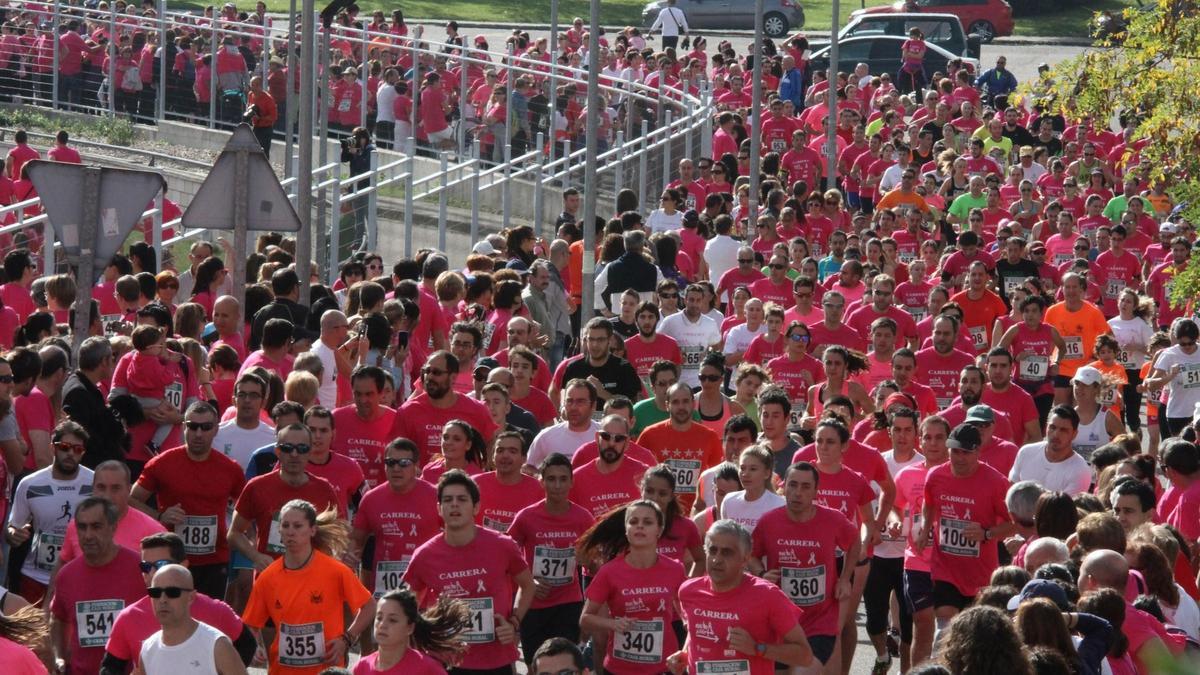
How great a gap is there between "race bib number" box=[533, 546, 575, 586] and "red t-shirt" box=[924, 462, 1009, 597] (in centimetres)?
222

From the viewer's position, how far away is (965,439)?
12055 mm

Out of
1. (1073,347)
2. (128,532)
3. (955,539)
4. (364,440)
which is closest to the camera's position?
(128,532)

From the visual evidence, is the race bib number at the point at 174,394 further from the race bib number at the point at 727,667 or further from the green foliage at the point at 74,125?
the green foliage at the point at 74,125

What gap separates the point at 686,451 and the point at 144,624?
4.42m

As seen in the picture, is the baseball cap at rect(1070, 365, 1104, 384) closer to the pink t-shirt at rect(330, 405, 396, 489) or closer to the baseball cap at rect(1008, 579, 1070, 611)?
the pink t-shirt at rect(330, 405, 396, 489)

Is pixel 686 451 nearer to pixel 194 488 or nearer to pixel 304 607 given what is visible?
pixel 194 488

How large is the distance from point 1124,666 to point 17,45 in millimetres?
26811

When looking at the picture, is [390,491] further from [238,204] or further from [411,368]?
[411,368]

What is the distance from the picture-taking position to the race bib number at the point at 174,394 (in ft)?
41.8

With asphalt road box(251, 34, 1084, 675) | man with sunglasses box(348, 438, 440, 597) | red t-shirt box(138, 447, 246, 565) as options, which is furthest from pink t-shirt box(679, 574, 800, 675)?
asphalt road box(251, 34, 1084, 675)

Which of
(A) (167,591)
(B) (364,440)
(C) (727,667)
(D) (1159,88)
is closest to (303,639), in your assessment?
(A) (167,591)

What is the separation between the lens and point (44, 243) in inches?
752

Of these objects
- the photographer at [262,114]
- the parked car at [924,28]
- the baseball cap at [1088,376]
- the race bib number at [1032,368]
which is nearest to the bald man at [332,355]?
the baseball cap at [1088,376]

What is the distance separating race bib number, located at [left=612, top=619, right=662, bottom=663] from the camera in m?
10.2
